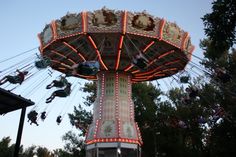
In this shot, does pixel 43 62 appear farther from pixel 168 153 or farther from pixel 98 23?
pixel 168 153

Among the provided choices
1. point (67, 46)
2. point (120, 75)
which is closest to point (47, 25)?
point (67, 46)

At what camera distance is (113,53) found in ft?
71.8

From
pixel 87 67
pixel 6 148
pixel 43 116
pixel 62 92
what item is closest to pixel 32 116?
pixel 43 116

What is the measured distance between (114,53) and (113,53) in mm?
95

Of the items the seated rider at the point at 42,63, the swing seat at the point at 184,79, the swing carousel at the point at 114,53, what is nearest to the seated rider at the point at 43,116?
the swing carousel at the point at 114,53

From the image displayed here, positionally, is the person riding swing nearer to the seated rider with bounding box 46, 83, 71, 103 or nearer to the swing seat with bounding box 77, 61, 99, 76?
the seated rider with bounding box 46, 83, 71, 103

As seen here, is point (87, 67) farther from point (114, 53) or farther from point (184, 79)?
point (184, 79)

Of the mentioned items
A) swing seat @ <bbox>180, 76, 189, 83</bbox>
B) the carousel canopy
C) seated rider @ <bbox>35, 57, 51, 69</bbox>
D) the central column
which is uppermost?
the carousel canopy

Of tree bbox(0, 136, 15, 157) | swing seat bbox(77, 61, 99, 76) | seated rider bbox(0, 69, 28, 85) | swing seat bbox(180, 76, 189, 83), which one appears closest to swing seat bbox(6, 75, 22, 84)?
seated rider bbox(0, 69, 28, 85)

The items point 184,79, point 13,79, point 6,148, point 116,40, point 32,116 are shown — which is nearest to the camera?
point 13,79

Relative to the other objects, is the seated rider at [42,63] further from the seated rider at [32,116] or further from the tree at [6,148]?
the tree at [6,148]

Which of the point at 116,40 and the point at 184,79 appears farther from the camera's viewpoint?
the point at 184,79

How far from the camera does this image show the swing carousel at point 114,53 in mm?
19141

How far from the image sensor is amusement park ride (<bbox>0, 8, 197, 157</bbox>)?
1914 centimetres
